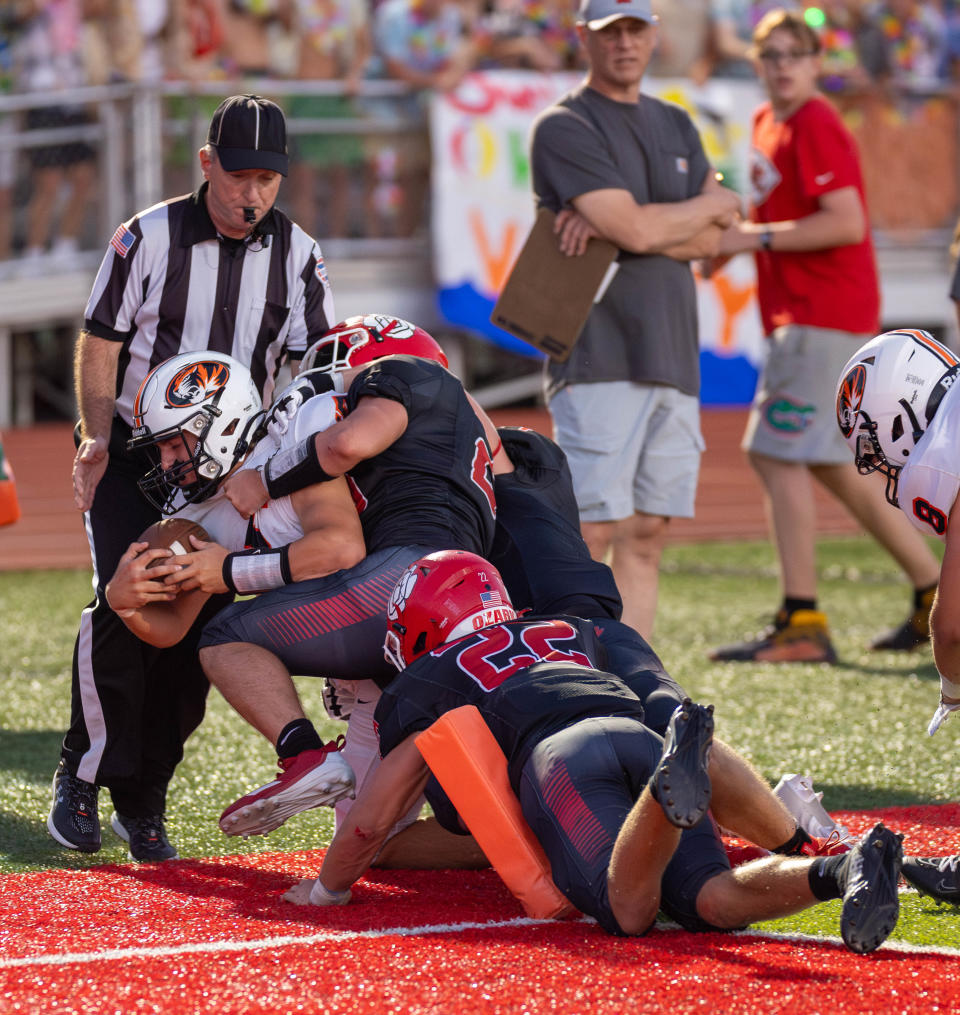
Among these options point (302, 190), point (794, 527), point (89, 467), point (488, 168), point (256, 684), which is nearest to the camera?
point (256, 684)

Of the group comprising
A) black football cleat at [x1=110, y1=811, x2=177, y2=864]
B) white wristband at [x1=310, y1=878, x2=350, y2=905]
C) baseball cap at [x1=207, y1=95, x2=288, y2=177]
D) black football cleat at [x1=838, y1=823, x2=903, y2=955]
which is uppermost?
baseball cap at [x1=207, y1=95, x2=288, y2=177]

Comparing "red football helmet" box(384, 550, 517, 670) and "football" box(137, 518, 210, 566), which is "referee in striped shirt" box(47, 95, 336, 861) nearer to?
"football" box(137, 518, 210, 566)

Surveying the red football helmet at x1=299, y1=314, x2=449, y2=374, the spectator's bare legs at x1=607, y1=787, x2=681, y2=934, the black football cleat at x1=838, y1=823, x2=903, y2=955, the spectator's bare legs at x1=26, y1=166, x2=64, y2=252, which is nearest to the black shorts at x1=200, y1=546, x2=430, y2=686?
the red football helmet at x1=299, y1=314, x2=449, y2=374

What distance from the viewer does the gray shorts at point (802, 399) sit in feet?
22.6

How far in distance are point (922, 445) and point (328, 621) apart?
148 centimetres

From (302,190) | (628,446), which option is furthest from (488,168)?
(628,446)

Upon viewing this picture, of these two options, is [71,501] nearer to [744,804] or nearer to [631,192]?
[631,192]

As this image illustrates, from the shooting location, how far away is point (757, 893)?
3236mm

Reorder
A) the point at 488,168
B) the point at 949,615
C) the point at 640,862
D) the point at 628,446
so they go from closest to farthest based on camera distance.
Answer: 1. the point at 640,862
2. the point at 949,615
3. the point at 628,446
4. the point at 488,168

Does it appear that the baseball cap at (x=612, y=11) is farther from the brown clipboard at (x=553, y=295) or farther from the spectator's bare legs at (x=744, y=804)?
the spectator's bare legs at (x=744, y=804)

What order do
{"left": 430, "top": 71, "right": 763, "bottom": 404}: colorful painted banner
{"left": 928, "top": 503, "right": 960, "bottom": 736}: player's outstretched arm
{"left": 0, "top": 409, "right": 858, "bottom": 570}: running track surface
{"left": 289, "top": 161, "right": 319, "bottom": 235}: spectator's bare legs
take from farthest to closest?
1. {"left": 430, "top": 71, "right": 763, "bottom": 404}: colorful painted banner
2. {"left": 289, "top": 161, "right": 319, "bottom": 235}: spectator's bare legs
3. {"left": 0, "top": 409, "right": 858, "bottom": 570}: running track surface
4. {"left": 928, "top": 503, "right": 960, "bottom": 736}: player's outstretched arm

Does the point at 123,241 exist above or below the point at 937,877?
above

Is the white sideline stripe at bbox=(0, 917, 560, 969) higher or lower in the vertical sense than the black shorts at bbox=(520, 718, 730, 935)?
lower

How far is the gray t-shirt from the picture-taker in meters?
5.87
